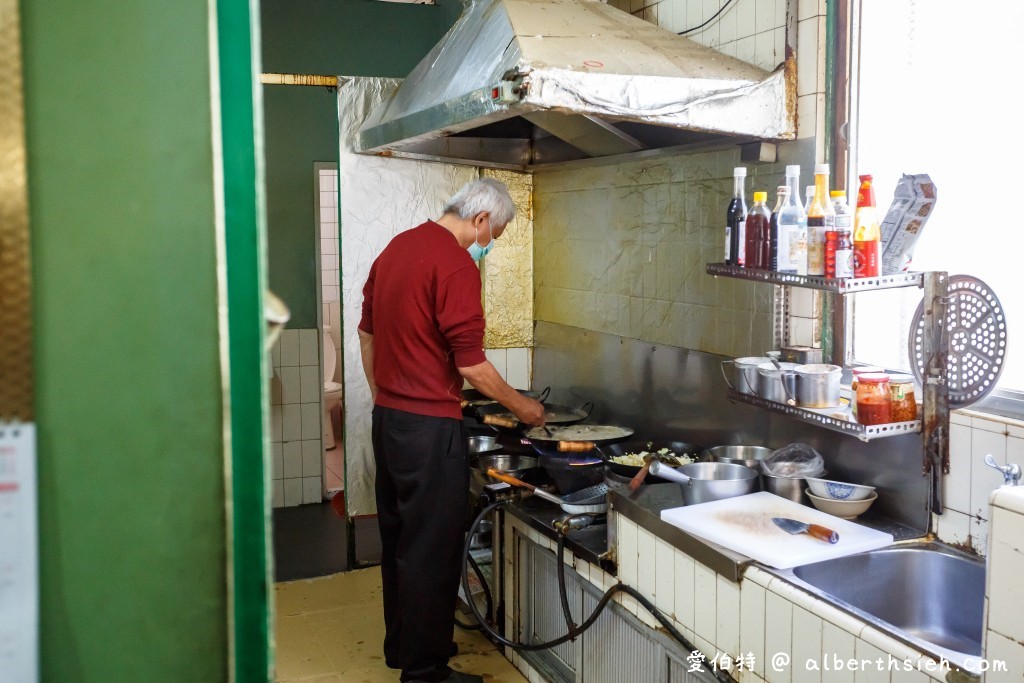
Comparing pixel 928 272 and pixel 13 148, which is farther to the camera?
pixel 928 272

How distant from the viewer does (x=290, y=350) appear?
5.47 meters

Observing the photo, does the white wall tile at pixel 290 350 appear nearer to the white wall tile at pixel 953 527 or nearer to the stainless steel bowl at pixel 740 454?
the stainless steel bowl at pixel 740 454

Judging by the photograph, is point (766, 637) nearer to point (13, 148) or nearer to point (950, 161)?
point (950, 161)

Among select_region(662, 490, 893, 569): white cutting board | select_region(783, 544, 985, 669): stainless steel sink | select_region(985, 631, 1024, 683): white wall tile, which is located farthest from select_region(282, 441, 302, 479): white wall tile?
select_region(985, 631, 1024, 683): white wall tile

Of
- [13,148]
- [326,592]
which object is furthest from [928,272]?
[326,592]

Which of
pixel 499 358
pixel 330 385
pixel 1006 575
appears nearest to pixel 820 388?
pixel 1006 575

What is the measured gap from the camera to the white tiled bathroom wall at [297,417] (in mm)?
5469

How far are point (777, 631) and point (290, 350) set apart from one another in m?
4.01

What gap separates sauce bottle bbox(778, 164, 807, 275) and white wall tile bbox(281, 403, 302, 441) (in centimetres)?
370

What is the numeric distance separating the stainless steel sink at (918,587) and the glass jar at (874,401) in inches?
12.9

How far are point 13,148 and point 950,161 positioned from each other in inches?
88.5

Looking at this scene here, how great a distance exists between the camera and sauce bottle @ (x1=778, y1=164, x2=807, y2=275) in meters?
2.46

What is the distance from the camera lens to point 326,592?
4.18 m

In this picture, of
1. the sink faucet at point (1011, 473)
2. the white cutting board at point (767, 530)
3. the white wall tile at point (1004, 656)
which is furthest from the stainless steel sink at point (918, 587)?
the white wall tile at point (1004, 656)
